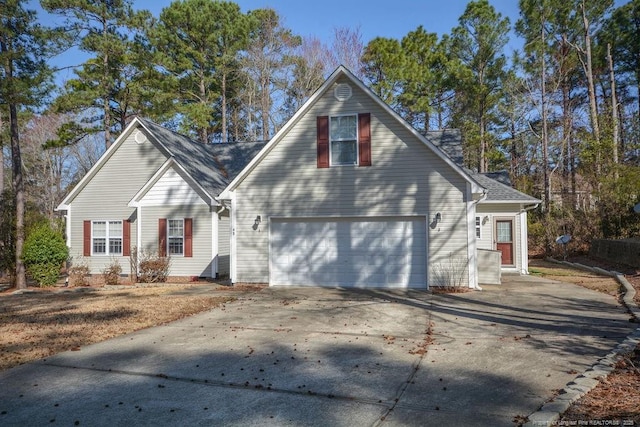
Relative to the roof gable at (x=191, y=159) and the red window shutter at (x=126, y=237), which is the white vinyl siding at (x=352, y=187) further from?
the red window shutter at (x=126, y=237)

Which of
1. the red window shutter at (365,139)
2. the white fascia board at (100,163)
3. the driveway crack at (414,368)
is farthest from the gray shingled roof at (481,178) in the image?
the white fascia board at (100,163)

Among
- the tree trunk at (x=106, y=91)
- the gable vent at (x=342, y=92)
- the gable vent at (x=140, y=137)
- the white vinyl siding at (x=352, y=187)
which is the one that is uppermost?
the tree trunk at (x=106, y=91)

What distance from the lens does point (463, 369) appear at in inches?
223

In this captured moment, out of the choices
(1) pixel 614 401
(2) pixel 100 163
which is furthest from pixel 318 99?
(1) pixel 614 401

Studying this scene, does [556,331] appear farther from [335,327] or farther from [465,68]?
[465,68]

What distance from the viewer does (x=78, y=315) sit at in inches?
388

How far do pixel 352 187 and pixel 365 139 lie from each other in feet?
4.78

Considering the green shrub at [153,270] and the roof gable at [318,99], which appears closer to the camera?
the roof gable at [318,99]

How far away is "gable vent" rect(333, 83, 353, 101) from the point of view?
43.9 ft

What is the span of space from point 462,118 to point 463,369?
28.9 metres

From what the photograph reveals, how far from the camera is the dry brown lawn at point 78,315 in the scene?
24.1ft

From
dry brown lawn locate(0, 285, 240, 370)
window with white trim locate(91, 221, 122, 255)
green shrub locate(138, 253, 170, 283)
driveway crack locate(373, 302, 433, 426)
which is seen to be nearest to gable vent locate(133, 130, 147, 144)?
window with white trim locate(91, 221, 122, 255)

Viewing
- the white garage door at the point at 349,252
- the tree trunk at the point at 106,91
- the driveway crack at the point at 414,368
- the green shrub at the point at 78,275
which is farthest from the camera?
the tree trunk at the point at 106,91

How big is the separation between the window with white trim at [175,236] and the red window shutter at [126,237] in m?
1.92
